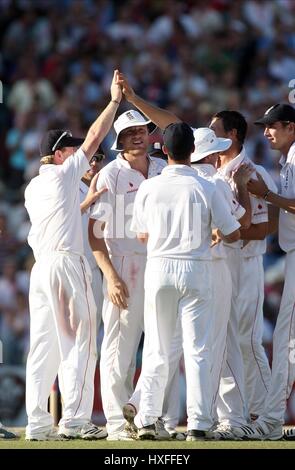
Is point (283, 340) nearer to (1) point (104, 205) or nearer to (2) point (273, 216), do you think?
(2) point (273, 216)

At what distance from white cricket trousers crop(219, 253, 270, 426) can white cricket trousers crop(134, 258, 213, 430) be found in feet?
2.06

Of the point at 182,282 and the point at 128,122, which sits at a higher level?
the point at 128,122

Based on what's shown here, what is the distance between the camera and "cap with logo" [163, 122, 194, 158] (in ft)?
28.9

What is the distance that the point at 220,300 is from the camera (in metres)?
9.30

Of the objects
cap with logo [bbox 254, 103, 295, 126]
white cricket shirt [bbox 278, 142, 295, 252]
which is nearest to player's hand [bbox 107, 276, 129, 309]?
white cricket shirt [bbox 278, 142, 295, 252]

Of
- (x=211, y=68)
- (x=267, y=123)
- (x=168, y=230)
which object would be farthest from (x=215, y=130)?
(x=211, y=68)

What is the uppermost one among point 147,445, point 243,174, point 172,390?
point 243,174

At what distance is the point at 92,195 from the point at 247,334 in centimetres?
138

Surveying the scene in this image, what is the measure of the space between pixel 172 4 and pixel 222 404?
373 inches

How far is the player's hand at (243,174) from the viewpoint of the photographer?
30.7 feet

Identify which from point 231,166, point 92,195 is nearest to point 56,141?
point 92,195

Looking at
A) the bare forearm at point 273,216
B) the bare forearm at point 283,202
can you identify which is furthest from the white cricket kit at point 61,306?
the bare forearm at point 273,216

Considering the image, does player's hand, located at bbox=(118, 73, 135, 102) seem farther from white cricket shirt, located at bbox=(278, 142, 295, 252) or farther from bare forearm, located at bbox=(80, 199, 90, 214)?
white cricket shirt, located at bbox=(278, 142, 295, 252)

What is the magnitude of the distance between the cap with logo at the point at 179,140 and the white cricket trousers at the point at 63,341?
0.97 m
